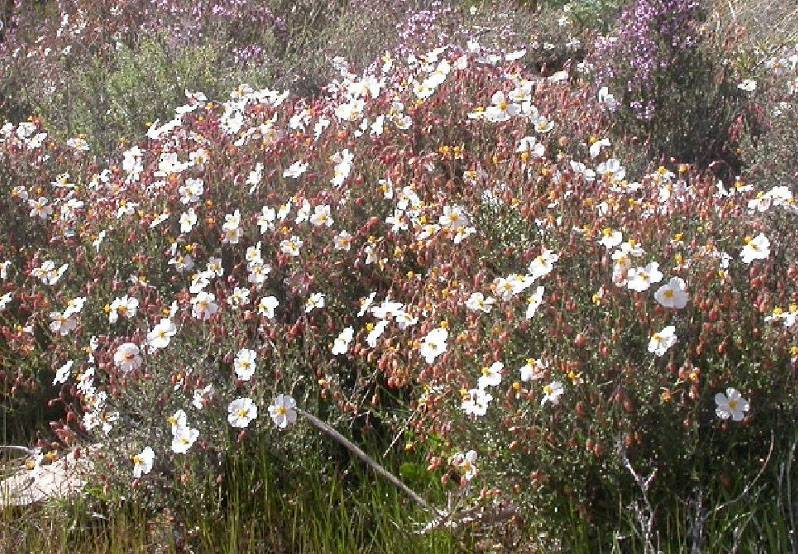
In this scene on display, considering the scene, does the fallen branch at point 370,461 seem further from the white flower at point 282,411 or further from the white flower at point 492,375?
the white flower at point 492,375

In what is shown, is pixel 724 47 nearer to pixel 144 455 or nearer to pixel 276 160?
pixel 276 160

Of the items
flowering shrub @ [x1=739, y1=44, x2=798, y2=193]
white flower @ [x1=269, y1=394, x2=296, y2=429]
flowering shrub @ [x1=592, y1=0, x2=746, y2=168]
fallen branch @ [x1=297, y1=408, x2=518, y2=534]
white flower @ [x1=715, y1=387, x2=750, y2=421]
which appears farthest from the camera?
flowering shrub @ [x1=592, y1=0, x2=746, y2=168]

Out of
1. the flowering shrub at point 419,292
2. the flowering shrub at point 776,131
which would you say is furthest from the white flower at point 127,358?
the flowering shrub at point 776,131

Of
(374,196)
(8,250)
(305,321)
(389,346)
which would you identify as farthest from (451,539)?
(8,250)

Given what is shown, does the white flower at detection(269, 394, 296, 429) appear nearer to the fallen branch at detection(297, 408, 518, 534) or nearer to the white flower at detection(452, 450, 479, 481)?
the fallen branch at detection(297, 408, 518, 534)

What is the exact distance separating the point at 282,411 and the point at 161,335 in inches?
21.9

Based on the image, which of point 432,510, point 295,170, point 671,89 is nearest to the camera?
point 432,510

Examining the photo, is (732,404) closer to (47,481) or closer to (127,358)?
(127,358)

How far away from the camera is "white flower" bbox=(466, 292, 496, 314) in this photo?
3.40 m

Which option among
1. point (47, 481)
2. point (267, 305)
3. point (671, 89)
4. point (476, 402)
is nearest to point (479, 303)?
point (476, 402)

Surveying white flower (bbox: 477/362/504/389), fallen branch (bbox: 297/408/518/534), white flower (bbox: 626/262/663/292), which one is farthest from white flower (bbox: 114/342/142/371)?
white flower (bbox: 626/262/663/292)

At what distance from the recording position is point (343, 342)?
154 inches

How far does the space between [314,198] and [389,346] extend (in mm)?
893

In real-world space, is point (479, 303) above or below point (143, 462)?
above
